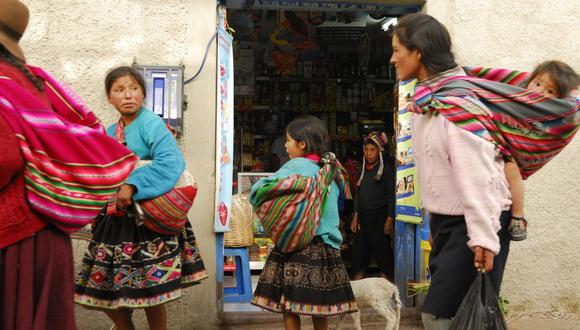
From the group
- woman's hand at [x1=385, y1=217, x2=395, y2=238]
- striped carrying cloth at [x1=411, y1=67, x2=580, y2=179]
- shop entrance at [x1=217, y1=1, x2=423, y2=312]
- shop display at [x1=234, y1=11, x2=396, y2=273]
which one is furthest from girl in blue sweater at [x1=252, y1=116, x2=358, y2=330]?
shop display at [x1=234, y1=11, x2=396, y2=273]

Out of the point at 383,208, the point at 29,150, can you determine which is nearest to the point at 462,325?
the point at 29,150

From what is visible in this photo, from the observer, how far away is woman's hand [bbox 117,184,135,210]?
3531mm

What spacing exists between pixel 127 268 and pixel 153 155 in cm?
64

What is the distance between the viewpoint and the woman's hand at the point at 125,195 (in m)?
3.53

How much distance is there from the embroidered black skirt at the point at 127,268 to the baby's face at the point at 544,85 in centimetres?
210

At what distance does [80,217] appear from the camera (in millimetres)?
2496

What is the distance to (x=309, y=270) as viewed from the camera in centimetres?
416

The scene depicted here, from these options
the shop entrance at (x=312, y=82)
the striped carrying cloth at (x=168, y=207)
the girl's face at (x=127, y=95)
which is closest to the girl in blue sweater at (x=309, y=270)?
the striped carrying cloth at (x=168, y=207)

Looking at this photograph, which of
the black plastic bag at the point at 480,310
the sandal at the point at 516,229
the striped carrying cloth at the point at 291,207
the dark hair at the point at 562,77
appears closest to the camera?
the black plastic bag at the point at 480,310

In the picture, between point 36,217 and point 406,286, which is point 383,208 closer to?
point 406,286

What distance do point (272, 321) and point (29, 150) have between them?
3.51 meters

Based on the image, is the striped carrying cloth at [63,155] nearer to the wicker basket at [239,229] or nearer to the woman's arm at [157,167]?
the woman's arm at [157,167]

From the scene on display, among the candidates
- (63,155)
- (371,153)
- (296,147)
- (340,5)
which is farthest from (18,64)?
(371,153)

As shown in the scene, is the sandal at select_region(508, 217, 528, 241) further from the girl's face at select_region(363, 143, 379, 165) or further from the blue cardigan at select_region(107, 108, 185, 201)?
the girl's face at select_region(363, 143, 379, 165)
